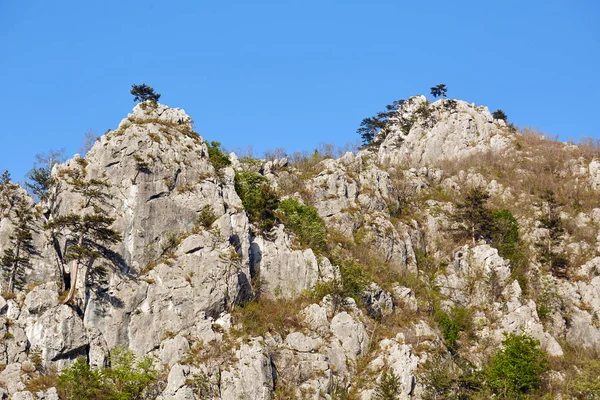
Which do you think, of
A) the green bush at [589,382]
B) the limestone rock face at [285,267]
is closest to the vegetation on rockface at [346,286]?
the limestone rock face at [285,267]

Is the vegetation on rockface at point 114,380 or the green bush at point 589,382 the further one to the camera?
the green bush at point 589,382

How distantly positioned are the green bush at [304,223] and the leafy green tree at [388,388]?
1717 cm

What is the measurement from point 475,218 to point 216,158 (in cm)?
2910

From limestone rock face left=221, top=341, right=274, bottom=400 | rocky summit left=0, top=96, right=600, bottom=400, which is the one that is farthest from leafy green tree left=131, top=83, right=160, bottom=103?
limestone rock face left=221, top=341, right=274, bottom=400

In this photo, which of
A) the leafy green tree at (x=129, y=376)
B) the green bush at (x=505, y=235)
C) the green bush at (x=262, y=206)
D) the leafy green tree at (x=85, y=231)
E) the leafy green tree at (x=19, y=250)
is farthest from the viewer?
the green bush at (x=505, y=235)

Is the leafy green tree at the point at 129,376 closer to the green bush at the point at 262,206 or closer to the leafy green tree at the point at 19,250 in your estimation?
the leafy green tree at the point at 19,250

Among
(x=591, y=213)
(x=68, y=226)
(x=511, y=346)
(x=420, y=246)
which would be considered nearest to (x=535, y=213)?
(x=591, y=213)

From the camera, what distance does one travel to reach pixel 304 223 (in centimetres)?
7138

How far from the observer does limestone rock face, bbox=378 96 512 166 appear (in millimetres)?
101375

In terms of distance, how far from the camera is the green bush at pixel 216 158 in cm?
6975

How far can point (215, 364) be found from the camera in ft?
175

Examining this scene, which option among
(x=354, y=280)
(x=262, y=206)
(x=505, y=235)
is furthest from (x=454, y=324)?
(x=262, y=206)

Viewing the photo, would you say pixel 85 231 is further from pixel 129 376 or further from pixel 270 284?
pixel 270 284

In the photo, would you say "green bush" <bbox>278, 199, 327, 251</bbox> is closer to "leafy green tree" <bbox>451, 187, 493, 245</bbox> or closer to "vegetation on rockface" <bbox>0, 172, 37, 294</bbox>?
"leafy green tree" <bbox>451, 187, 493, 245</bbox>
